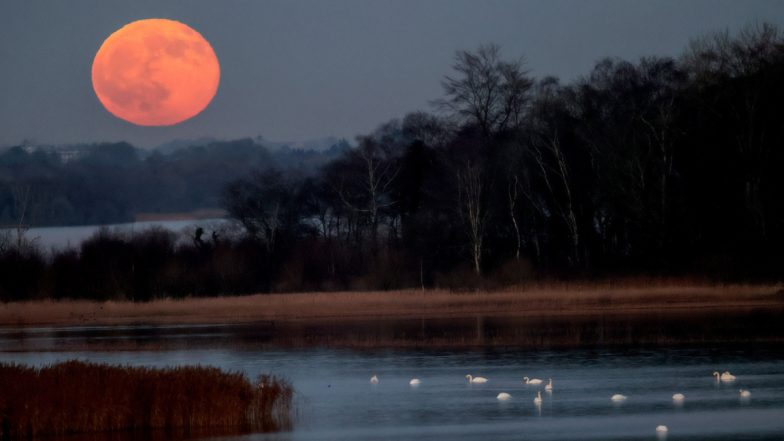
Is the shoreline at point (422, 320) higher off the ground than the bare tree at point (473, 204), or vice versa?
the bare tree at point (473, 204)

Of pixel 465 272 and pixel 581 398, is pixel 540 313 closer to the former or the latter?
pixel 465 272

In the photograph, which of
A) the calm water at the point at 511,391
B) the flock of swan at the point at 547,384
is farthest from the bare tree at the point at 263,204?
the flock of swan at the point at 547,384

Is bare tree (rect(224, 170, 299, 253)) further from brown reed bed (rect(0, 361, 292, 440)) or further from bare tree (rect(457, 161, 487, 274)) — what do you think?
brown reed bed (rect(0, 361, 292, 440))

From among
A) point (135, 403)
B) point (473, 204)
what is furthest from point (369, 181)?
point (135, 403)

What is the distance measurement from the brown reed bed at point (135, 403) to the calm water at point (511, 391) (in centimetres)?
118

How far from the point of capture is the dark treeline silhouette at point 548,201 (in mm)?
54250

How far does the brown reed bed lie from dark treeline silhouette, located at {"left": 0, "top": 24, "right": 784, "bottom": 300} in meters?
31.6

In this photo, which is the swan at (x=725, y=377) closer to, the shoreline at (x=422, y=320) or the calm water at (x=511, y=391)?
the calm water at (x=511, y=391)

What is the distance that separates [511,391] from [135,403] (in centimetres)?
921

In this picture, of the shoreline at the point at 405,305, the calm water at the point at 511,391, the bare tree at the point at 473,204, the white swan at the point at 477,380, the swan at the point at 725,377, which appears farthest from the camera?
the bare tree at the point at 473,204

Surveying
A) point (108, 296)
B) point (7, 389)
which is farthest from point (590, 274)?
point (7, 389)

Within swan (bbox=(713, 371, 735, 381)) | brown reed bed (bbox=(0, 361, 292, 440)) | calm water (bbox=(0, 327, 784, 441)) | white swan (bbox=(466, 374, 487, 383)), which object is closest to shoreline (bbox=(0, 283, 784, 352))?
calm water (bbox=(0, 327, 784, 441))

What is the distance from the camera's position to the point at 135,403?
23.6 meters

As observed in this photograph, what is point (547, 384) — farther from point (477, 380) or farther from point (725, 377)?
point (725, 377)
